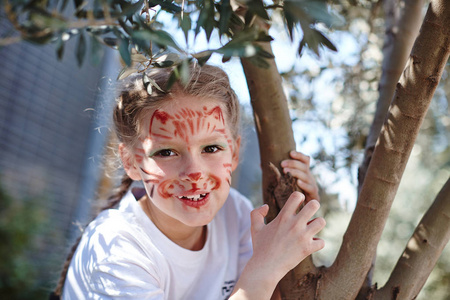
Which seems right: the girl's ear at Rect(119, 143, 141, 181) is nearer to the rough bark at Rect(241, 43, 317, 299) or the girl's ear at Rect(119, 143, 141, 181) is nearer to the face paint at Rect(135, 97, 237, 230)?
the face paint at Rect(135, 97, 237, 230)

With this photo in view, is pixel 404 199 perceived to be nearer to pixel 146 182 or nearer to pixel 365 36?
pixel 365 36

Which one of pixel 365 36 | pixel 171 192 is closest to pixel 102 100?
pixel 171 192

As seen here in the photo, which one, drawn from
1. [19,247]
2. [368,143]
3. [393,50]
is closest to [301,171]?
[368,143]

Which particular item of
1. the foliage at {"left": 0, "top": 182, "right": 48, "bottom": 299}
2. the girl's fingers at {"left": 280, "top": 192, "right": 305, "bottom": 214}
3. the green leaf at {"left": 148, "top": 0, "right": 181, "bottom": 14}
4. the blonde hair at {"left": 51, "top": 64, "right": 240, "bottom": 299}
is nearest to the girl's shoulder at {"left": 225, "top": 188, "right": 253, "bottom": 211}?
the blonde hair at {"left": 51, "top": 64, "right": 240, "bottom": 299}

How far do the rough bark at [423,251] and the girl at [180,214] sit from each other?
30 cm

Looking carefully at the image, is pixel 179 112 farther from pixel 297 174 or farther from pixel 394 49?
pixel 394 49

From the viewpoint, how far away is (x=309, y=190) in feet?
6.08

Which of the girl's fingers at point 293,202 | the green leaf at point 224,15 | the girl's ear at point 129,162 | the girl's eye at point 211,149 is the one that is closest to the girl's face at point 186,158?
the girl's eye at point 211,149

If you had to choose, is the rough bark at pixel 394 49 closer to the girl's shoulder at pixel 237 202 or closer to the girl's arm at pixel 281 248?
the girl's arm at pixel 281 248

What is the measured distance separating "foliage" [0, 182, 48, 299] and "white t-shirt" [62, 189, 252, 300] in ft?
9.19

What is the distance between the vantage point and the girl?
5.24ft

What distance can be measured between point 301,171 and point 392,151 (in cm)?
41

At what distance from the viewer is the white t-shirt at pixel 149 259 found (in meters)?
1.76

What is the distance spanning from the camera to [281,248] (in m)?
1.56
